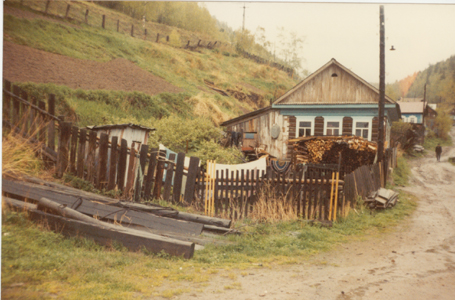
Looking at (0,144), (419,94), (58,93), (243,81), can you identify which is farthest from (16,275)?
(419,94)

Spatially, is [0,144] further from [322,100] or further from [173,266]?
[322,100]

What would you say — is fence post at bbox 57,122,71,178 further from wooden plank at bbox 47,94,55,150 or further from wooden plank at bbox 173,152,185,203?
wooden plank at bbox 173,152,185,203

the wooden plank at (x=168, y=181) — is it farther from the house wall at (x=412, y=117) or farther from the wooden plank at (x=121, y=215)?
the house wall at (x=412, y=117)

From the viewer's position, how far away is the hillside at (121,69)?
4400 mm

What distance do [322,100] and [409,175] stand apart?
8.18 feet

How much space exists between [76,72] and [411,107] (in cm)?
597

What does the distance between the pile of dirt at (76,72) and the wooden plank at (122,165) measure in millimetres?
1041

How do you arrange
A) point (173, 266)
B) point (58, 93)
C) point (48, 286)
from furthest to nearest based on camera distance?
point (58, 93) → point (173, 266) → point (48, 286)

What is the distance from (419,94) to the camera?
5.41 m

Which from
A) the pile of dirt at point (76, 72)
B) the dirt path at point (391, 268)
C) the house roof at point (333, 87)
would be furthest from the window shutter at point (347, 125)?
the pile of dirt at point (76, 72)

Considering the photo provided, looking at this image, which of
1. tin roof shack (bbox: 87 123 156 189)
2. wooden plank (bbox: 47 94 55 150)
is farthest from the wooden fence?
wooden plank (bbox: 47 94 55 150)

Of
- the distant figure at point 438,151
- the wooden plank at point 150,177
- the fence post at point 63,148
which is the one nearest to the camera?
the fence post at point 63,148

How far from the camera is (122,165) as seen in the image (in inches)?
230

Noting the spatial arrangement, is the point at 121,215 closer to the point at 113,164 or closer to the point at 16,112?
the point at 113,164
